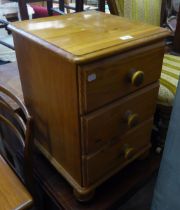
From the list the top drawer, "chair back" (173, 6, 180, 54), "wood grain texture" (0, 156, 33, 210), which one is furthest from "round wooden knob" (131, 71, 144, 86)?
"chair back" (173, 6, 180, 54)

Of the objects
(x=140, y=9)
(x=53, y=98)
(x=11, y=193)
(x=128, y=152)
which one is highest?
(x=140, y=9)

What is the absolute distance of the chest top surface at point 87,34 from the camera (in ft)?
1.91

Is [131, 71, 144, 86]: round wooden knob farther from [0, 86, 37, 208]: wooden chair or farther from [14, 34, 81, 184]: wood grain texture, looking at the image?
[0, 86, 37, 208]: wooden chair

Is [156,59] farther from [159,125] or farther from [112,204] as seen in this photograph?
[112,204]

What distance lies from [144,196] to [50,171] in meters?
0.51

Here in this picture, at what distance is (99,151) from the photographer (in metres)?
0.74

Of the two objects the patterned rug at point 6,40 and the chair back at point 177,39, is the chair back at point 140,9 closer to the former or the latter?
the chair back at point 177,39

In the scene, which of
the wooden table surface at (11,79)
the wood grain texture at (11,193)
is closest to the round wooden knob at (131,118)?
the wood grain texture at (11,193)

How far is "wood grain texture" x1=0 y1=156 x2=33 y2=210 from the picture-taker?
0.51 meters

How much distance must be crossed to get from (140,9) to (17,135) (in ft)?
2.96

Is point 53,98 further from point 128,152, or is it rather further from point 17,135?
point 128,152

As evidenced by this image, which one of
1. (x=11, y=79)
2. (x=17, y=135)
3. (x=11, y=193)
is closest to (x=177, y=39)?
(x=11, y=79)

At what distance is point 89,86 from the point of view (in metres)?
0.59

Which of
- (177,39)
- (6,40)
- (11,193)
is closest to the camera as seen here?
(11,193)
